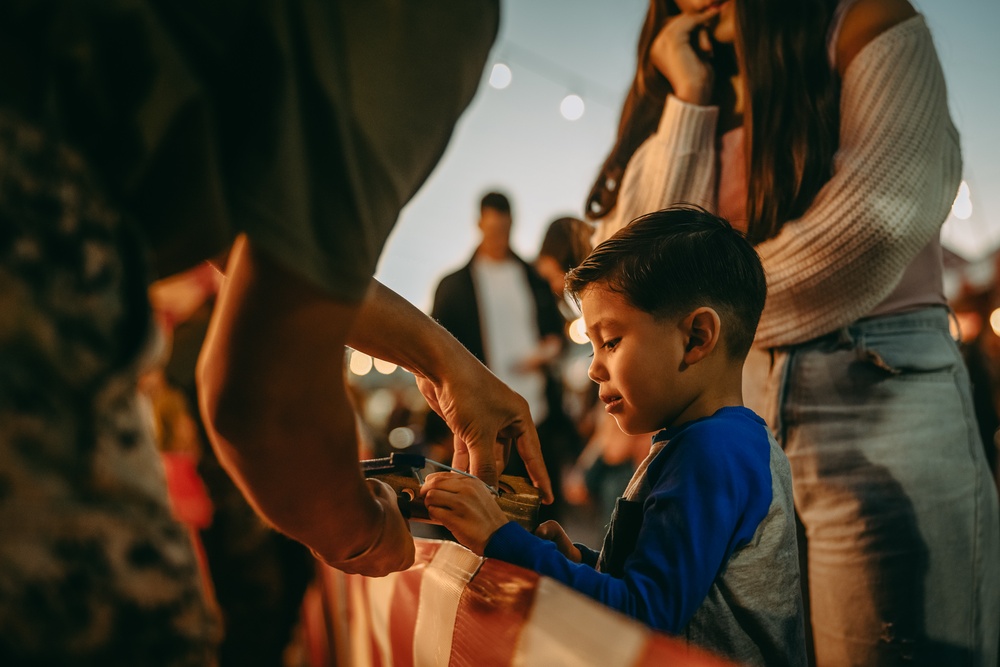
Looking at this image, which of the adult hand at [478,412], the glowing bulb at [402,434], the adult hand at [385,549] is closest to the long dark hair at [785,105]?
the adult hand at [478,412]

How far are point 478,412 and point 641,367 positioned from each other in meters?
0.29

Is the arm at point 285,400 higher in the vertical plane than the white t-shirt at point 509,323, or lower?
higher

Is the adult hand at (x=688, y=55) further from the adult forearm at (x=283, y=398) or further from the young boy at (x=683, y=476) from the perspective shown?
the adult forearm at (x=283, y=398)

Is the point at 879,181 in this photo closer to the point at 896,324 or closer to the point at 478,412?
the point at 896,324

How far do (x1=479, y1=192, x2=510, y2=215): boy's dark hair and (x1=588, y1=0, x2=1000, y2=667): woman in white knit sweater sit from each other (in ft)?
5.46

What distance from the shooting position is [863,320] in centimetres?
122

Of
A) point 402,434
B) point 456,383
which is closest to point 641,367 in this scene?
point 456,383

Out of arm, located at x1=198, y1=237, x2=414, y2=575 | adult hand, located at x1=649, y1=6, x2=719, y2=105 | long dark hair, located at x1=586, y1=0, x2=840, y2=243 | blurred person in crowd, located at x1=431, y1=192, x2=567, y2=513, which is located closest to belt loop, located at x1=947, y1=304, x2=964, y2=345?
long dark hair, located at x1=586, y1=0, x2=840, y2=243

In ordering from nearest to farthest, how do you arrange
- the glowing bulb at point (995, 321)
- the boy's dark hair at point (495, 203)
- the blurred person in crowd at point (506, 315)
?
the blurred person in crowd at point (506, 315)
the boy's dark hair at point (495, 203)
the glowing bulb at point (995, 321)

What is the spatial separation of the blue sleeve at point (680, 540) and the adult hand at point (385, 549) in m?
0.20

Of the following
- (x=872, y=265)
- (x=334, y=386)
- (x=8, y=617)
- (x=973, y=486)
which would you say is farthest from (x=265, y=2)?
(x=973, y=486)

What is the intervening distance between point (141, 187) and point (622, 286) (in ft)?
2.63

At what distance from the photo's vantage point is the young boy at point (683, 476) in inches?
37.5

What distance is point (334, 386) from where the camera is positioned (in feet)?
2.02
